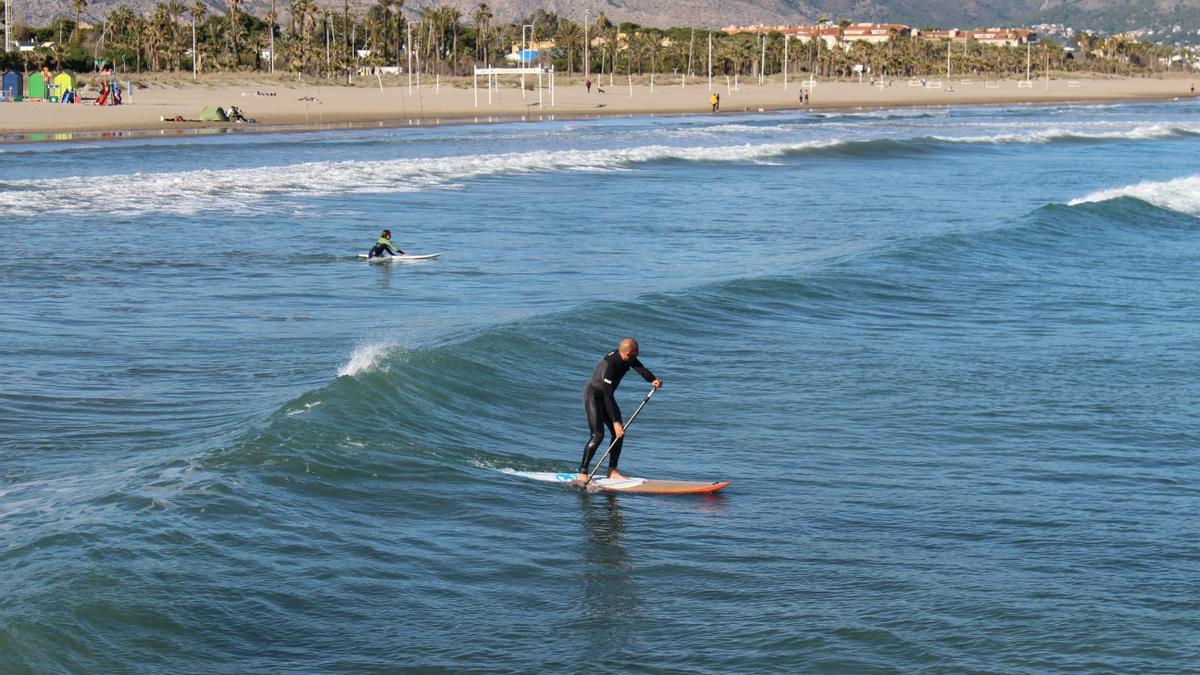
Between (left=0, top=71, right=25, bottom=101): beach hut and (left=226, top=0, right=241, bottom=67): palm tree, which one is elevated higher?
(left=226, top=0, right=241, bottom=67): palm tree

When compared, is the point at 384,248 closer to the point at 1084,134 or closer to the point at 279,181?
the point at 279,181

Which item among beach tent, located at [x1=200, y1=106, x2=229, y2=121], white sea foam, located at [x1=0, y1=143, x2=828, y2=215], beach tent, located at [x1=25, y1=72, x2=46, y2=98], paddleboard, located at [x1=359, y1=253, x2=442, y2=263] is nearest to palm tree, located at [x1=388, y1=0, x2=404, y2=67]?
beach tent, located at [x1=25, y1=72, x2=46, y2=98]

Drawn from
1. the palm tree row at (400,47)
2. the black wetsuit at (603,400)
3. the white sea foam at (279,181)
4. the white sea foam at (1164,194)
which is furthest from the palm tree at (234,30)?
the black wetsuit at (603,400)

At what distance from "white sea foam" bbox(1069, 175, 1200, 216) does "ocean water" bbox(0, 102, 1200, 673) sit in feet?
18.1

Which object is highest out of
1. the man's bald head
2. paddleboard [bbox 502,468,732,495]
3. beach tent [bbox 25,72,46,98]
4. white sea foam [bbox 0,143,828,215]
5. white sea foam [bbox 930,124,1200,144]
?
beach tent [bbox 25,72,46,98]

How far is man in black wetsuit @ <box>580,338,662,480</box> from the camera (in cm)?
1279

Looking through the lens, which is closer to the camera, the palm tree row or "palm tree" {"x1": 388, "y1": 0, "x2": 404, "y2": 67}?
the palm tree row

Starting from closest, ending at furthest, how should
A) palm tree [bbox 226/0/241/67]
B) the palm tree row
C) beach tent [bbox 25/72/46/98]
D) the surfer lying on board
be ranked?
the surfer lying on board, beach tent [bbox 25/72/46/98], the palm tree row, palm tree [bbox 226/0/241/67]

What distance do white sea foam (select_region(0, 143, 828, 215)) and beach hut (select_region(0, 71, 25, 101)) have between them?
3738 cm

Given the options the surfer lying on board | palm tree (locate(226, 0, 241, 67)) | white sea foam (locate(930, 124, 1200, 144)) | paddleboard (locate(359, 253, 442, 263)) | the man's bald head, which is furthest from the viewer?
palm tree (locate(226, 0, 241, 67))

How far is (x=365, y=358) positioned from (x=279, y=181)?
26474 millimetres

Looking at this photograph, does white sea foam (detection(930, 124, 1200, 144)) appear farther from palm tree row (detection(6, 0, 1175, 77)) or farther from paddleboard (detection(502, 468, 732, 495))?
paddleboard (detection(502, 468, 732, 495))

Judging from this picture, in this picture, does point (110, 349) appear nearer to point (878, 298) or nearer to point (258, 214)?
point (878, 298)

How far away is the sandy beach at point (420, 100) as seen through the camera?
70.2 meters
